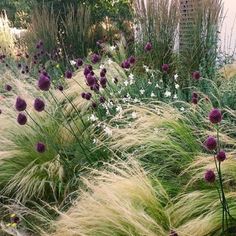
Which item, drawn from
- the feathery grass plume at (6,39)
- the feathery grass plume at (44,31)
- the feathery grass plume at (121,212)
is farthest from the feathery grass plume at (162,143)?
the feathery grass plume at (6,39)

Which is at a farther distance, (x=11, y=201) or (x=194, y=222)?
(x=11, y=201)

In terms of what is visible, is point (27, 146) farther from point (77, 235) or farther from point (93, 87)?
point (77, 235)

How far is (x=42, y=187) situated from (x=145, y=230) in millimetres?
1395

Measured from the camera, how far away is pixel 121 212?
2039 mm

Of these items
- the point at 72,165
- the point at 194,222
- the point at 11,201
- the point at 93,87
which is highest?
the point at 93,87

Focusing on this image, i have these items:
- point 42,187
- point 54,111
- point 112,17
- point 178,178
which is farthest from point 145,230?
point 112,17

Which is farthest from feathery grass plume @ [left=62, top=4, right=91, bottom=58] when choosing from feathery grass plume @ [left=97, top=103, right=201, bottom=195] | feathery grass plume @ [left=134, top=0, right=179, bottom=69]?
feathery grass plume @ [left=97, top=103, right=201, bottom=195]

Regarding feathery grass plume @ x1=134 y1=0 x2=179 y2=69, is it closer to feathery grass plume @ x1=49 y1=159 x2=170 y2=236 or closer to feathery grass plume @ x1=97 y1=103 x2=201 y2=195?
feathery grass plume @ x1=97 y1=103 x2=201 y2=195

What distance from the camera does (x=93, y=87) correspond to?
10.3 ft

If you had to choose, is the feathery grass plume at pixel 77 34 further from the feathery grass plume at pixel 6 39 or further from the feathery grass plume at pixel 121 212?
the feathery grass plume at pixel 121 212

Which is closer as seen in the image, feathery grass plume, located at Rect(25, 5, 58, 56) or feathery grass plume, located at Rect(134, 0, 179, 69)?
feathery grass plume, located at Rect(134, 0, 179, 69)

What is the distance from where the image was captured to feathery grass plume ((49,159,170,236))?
79.1 inches

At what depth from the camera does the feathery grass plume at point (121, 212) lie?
79.1 inches

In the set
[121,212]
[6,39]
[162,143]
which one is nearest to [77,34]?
[6,39]
